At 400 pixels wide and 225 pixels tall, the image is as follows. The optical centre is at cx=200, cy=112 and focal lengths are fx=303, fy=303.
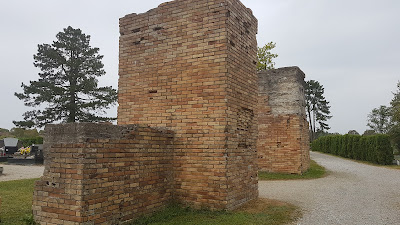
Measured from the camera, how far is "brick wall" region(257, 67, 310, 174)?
12898mm

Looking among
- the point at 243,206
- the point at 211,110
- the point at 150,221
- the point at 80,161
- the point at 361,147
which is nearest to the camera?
the point at 80,161

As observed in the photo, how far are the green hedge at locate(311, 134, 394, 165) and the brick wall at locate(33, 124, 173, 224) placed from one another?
748 inches

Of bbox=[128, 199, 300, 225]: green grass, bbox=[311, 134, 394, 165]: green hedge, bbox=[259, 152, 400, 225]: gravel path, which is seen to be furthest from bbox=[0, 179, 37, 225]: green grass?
bbox=[311, 134, 394, 165]: green hedge

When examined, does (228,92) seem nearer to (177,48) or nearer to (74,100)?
(177,48)

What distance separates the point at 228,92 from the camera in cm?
564

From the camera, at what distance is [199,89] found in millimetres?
5801

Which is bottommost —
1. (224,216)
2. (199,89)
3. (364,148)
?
(224,216)

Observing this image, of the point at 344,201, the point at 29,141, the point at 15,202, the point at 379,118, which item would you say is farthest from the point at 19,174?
the point at 379,118

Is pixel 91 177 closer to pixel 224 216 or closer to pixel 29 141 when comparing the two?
pixel 224 216

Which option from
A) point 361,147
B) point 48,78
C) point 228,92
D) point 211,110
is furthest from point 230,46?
point 48,78

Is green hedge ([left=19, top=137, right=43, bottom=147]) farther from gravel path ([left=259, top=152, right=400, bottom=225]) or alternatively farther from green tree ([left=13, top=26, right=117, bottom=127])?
gravel path ([left=259, top=152, right=400, bottom=225])

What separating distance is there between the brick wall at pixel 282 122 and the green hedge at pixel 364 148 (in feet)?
28.7

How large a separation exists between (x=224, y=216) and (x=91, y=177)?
2.33m

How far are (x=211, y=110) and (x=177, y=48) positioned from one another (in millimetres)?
1511
